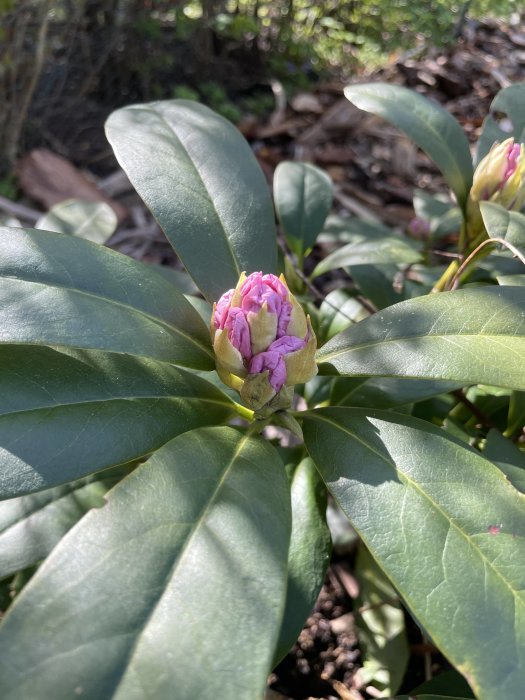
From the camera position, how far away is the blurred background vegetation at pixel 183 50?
2.87 meters

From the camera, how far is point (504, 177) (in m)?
1.30

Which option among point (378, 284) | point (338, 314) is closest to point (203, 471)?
point (338, 314)

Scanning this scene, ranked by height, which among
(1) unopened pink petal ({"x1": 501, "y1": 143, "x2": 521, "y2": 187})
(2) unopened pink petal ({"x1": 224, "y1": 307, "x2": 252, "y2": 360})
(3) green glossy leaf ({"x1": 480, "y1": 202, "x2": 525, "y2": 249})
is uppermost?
(1) unopened pink petal ({"x1": 501, "y1": 143, "x2": 521, "y2": 187})

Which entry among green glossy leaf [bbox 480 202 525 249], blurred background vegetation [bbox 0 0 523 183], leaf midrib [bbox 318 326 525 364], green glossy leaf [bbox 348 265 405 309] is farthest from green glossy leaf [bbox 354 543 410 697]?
blurred background vegetation [bbox 0 0 523 183]

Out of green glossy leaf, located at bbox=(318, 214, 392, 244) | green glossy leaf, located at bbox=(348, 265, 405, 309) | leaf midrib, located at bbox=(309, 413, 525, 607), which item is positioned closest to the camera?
leaf midrib, located at bbox=(309, 413, 525, 607)

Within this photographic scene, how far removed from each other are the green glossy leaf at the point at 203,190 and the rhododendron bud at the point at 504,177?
0.43 meters

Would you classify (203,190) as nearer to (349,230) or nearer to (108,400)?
(108,400)

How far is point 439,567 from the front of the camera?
0.78 meters

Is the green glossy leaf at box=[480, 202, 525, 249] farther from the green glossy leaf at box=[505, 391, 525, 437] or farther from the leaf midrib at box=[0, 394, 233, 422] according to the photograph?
the leaf midrib at box=[0, 394, 233, 422]

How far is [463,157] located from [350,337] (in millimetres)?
611

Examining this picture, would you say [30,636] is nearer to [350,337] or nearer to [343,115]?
[350,337]

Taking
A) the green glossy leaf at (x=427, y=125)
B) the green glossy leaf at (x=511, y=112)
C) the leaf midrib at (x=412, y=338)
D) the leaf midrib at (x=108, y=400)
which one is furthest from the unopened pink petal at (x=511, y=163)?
the leaf midrib at (x=108, y=400)

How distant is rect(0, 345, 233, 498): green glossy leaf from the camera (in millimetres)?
856

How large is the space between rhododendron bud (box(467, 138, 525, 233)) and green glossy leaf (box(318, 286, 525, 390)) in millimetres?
368
